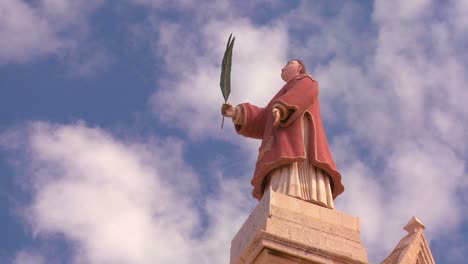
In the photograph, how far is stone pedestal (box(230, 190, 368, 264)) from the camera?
26.8 ft

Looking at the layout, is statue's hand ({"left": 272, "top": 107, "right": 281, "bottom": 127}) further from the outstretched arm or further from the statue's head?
the statue's head

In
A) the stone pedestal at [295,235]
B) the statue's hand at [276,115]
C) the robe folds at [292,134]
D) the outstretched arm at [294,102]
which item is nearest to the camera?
the stone pedestal at [295,235]

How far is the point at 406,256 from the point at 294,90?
2905 mm

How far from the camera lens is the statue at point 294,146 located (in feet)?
31.8

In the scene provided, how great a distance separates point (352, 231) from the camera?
29.5 ft

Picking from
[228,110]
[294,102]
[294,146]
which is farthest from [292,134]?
[228,110]

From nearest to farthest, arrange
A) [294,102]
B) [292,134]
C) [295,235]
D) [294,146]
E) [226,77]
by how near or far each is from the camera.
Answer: [295,235] < [294,146] < [292,134] < [294,102] < [226,77]

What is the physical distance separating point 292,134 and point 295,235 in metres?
2.07

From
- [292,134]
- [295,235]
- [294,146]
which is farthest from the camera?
[292,134]

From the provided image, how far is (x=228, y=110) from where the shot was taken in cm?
1124

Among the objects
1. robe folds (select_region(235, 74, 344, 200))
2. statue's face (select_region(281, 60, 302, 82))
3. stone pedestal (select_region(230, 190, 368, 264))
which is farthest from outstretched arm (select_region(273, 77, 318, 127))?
stone pedestal (select_region(230, 190, 368, 264))

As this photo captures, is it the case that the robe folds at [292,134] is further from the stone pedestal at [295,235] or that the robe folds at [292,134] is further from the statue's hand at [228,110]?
the stone pedestal at [295,235]

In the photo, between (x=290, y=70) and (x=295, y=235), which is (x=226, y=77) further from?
(x=295, y=235)

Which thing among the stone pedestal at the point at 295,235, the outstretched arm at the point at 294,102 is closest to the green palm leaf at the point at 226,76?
the outstretched arm at the point at 294,102
